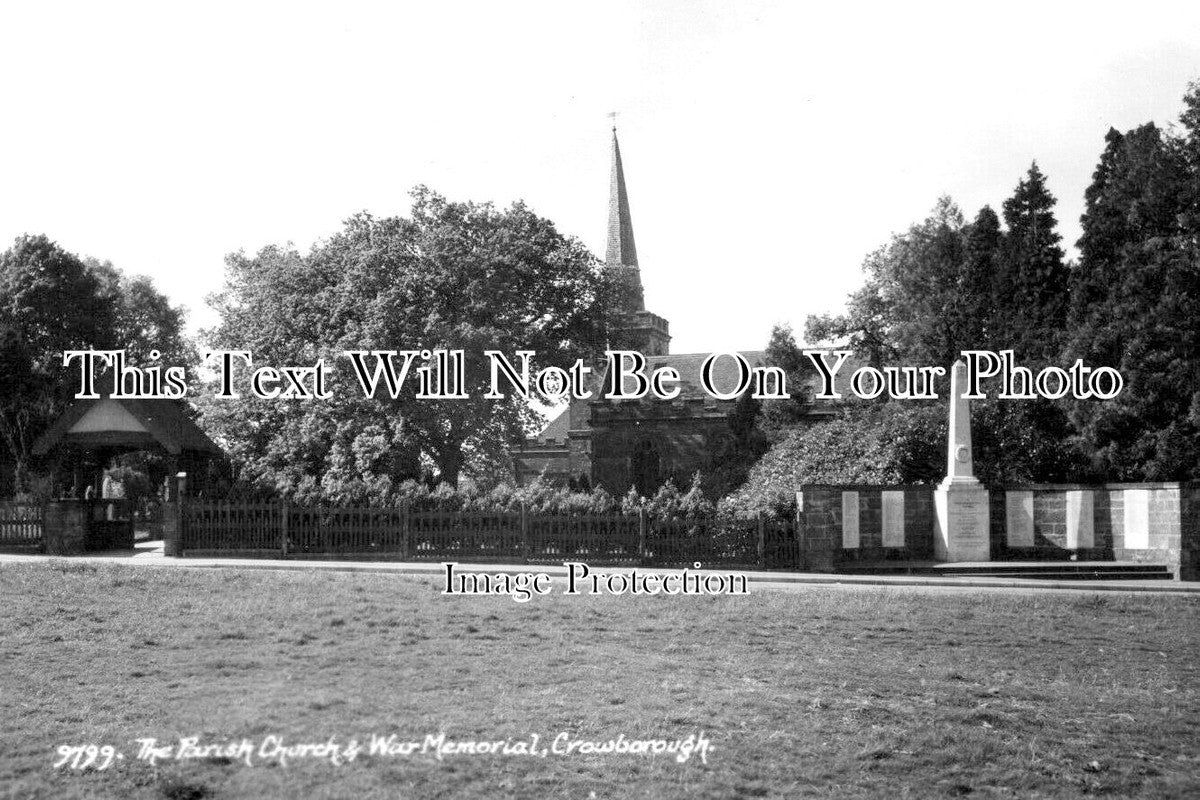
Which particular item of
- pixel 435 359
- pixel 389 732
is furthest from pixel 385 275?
pixel 389 732

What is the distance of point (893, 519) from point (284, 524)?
13183mm

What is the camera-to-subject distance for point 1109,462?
36938mm

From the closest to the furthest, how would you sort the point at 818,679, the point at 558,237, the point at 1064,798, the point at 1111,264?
the point at 1064,798 → the point at 818,679 → the point at 1111,264 → the point at 558,237

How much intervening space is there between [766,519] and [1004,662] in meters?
11.4

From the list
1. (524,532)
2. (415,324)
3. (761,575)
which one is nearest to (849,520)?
(761,575)

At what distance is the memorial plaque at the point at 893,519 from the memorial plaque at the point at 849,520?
2.80 feet

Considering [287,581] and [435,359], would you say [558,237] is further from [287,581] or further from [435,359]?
[287,581]

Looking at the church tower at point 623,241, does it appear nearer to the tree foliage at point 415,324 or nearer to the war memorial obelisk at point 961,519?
the tree foliage at point 415,324

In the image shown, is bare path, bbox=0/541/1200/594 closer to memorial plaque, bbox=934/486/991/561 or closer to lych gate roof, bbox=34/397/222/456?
memorial plaque, bbox=934/486/991/561

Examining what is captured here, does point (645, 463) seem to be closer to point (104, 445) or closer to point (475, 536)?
point (104, 445)

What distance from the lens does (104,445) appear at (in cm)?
3062

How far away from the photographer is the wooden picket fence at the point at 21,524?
28547mm

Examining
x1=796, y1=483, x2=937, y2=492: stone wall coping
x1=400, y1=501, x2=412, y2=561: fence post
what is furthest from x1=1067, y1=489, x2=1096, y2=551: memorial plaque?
x1=400, y1=501, x2=412, y2=561: fence post

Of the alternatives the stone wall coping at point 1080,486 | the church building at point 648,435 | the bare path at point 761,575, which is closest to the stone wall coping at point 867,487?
Result: the stone wall coping at point 1080,486
